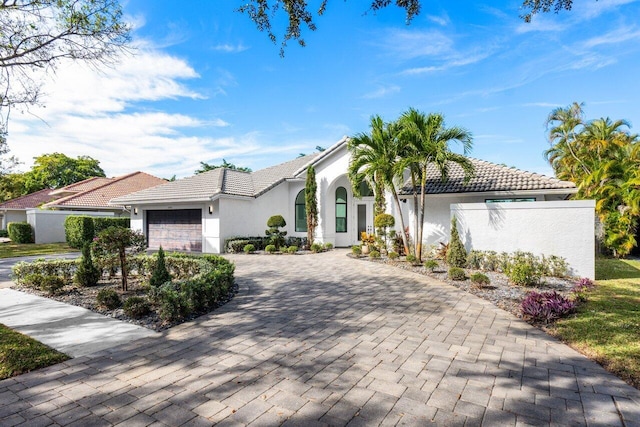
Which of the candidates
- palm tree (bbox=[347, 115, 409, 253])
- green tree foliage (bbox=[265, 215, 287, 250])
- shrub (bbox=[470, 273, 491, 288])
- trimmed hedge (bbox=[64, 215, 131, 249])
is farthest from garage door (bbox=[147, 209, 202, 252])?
shrub (bbox=[470, 273, 491, 288])

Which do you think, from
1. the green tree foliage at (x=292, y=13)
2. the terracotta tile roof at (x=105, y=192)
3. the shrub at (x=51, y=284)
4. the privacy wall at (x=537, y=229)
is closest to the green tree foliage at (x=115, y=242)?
the shrub at (x=51, y=284)

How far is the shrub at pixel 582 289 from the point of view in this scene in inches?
298

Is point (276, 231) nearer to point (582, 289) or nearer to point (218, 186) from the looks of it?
point (218, 186)

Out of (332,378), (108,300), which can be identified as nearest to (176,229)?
(108,300)

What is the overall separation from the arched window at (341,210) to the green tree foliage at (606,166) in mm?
11930

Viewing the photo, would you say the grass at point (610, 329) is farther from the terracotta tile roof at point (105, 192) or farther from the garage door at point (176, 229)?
the terracotta tile roof at point (105, 192)

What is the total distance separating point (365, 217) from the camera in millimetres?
20281

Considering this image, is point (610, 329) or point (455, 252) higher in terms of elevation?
point (455, 252)

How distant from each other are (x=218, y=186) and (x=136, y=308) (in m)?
13.3

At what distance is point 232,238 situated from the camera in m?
18.4

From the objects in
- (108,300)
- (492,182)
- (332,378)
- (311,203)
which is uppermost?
(492,182)

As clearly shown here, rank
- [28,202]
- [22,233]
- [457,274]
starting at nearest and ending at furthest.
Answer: [457,274] → [22,233] → [28,202]

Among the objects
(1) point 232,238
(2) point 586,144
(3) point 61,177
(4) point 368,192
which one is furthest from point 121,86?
(3) point 61,177

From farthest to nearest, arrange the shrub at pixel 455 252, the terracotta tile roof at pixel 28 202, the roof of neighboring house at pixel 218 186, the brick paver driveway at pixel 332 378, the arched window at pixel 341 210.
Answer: the terracotta tile roof at pixel 28 202 → the arched window at pixel 341 210 → the roof of neighboring house at pixel 218 186 → the shrub at pixel 455 252 → the brick paver driveway at pixel 332 378
